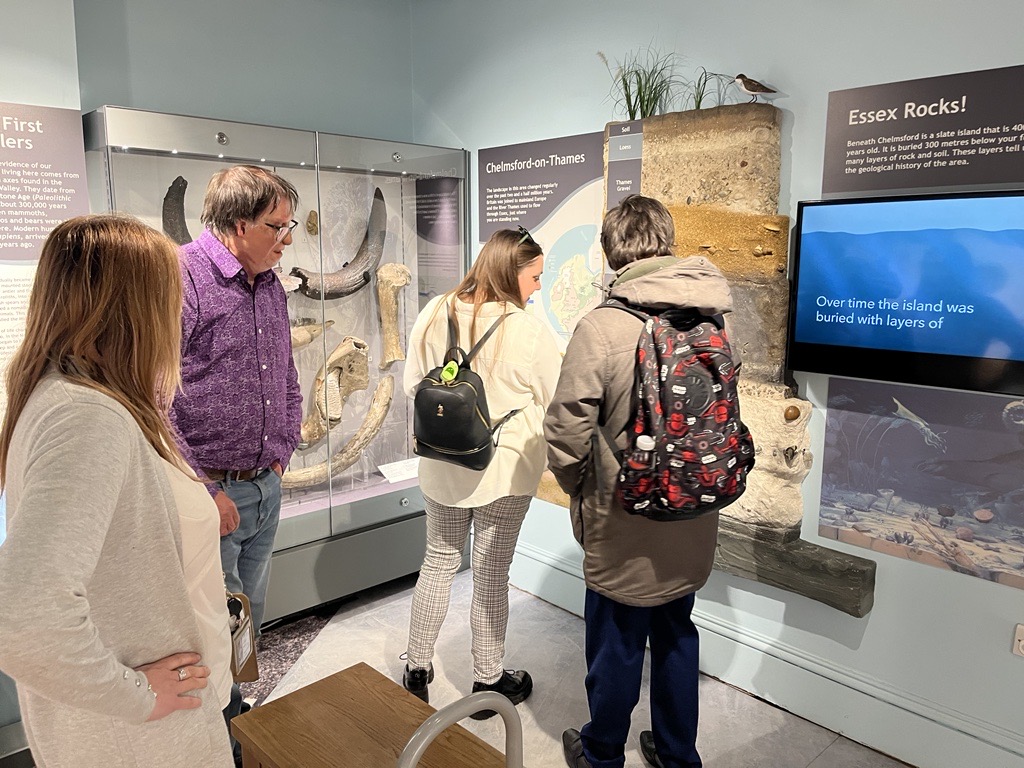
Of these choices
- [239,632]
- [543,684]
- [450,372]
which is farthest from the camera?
[543,684]

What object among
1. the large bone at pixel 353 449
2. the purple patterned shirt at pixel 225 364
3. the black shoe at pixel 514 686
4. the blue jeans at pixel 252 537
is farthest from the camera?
the large bone at pixel 353 449

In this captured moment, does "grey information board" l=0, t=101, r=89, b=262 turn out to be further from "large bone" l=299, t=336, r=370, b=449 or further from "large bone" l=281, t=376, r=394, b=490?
"large bone" l=281, t=376, r=394, b=490

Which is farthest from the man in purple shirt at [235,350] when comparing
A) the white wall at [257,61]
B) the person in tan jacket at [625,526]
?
the white wall at [257,61]

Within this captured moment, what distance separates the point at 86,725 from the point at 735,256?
2176 mm

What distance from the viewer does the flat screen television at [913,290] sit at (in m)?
1.99

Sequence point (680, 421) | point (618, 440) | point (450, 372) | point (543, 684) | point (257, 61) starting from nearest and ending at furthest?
1. point (680, 421)
2. point (618, 440)
3. point (450, 372)
4. point (543, 684)
5. point (257, 61)

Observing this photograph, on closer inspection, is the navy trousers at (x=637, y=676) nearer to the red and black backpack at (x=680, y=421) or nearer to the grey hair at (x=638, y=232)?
the red and black backpack at (x=680, y=421)

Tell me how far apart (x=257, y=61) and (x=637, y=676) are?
116 inches

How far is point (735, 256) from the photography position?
253 cm

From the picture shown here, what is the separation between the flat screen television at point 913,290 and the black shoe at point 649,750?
125 cm

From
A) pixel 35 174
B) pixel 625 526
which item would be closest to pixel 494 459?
pixel 625 526

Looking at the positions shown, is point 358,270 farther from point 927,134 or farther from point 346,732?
point 927,134

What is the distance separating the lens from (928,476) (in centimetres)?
224

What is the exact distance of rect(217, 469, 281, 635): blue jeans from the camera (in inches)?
87.0
